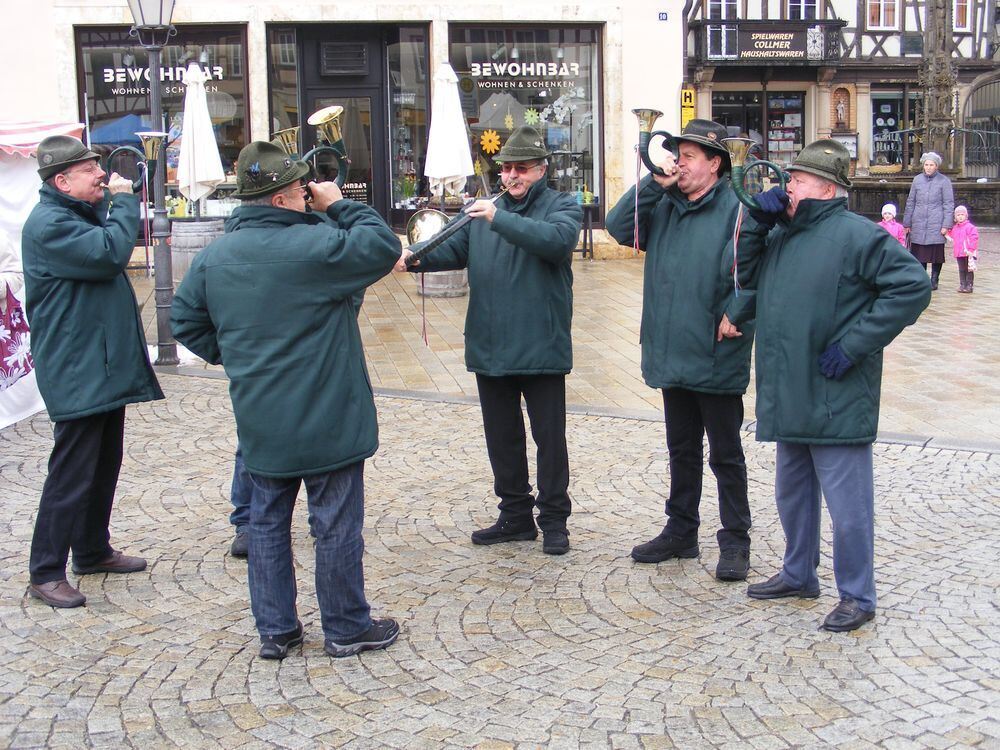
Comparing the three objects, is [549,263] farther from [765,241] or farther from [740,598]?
[740,598]

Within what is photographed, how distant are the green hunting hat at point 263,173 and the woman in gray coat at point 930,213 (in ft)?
37.6

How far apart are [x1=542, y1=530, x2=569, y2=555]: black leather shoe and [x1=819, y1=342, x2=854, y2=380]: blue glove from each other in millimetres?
1595

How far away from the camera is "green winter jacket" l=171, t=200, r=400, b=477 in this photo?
415 cm

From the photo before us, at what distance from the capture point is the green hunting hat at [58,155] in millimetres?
5027

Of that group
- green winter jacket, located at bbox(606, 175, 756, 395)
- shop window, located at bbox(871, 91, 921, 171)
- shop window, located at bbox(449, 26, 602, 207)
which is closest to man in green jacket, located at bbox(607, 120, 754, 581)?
green winter jacket, located at bbox(606, 175, 756, 395)

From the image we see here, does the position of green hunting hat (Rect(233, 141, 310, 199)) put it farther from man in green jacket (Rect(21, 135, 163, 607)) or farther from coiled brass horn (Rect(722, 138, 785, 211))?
coiled brass horn (Rect(722, 138, 785, 211))

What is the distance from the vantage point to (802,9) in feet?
112

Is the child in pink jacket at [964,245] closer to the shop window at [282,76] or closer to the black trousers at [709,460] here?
the shop window at [282,76]

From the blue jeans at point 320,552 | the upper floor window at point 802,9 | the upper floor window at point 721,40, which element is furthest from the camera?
the upper floor window at point 802,9

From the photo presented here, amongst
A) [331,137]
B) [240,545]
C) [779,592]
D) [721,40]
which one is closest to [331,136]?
[331,137]

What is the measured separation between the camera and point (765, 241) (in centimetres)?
487

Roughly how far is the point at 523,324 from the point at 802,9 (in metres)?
31.8

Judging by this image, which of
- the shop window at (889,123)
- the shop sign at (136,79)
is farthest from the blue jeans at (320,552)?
the shop window at (889,123)

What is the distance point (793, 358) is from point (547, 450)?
1424mm
